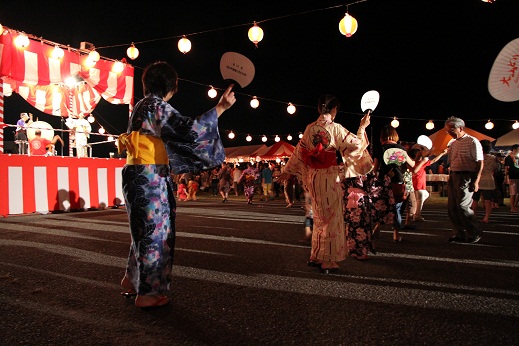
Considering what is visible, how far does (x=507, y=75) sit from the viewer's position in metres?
4.82

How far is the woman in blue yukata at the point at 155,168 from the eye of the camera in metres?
2.58

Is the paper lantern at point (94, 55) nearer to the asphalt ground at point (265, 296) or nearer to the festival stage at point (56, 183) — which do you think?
the festival stage at point (56, 183)

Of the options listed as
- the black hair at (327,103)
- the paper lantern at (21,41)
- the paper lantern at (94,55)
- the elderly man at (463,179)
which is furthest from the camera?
the paper lantern at (94,55)

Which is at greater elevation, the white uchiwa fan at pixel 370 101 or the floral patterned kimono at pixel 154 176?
the white uchiwa fan at pixel 370 101

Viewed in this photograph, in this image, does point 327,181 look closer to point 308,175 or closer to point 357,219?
point 308,175

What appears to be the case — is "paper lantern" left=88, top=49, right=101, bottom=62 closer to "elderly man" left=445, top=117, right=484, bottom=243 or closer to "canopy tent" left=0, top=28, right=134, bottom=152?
"canopy tent" left=0, top=28, right=134, bottom=152

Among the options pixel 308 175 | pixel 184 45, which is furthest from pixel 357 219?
pixel 184 45

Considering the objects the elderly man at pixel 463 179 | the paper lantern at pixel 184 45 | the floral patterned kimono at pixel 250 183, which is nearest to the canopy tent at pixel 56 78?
the paper lantern at pixel 184 45

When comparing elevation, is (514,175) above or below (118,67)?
below

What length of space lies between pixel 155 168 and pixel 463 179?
465 cm

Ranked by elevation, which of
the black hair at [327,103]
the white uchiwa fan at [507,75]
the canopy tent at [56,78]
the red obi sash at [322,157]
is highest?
the canopy tent at [56,78]

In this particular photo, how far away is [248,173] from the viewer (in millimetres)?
14906

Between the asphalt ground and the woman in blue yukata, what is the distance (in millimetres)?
251

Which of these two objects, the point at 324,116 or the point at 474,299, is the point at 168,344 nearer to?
the point at 474,299
